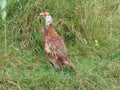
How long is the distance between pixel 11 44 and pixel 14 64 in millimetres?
472

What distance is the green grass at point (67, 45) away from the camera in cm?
490

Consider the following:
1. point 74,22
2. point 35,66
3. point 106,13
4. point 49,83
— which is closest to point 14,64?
point 35,66

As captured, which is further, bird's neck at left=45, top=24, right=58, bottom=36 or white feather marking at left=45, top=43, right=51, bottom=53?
bird's neck at left=45, top=24, right=58, bottom=36

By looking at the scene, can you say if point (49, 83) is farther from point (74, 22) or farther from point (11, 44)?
point (74, 22)

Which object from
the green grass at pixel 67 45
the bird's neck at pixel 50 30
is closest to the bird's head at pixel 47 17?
the bird's neck at pixel 50 30

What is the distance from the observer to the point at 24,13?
5.83m

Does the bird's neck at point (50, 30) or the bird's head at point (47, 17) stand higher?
the bird's head at point (47, 17)

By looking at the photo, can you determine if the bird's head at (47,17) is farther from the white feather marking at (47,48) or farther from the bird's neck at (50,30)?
the white feather marking at (47,48)

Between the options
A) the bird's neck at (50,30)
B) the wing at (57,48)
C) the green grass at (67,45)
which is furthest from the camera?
the bird's neck at (50,30)

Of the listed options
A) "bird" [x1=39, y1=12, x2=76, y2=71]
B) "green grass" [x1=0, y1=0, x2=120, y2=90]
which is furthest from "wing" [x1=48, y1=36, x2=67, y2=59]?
"green grass" [x1=0, y1=0, x2=120, y2=90]

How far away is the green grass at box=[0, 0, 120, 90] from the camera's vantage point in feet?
16.1

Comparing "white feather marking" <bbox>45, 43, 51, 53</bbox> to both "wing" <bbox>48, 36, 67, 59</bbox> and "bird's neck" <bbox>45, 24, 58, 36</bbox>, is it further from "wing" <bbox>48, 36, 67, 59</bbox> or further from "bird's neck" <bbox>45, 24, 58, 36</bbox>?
"bird's neck" <bbox>45, 24, 58, 36</bbox>

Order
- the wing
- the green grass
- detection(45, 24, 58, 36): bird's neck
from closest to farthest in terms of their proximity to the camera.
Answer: the green grass
the wing
detection(45, 24, 58, 36): bird's neck

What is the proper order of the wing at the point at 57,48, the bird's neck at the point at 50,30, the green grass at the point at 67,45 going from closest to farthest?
the green grass at the point at 67,45 < the wing at the point at 57,48 < the bird's neck at the point at 50,30
